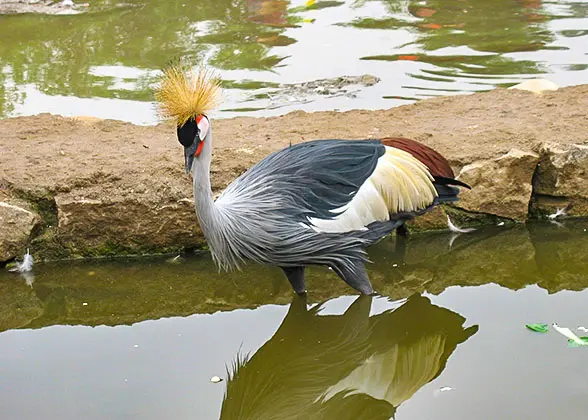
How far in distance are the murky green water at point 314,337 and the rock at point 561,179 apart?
0.48ft

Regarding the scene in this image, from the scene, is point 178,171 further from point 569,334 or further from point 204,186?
point 569,334

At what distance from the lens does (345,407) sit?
14.5 feet

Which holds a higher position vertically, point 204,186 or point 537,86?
point 204,186

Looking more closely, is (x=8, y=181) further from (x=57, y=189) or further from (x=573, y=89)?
(x=573, y=89)

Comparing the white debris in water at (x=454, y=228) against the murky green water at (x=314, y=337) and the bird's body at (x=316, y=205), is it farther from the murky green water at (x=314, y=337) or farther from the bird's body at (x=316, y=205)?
the bird's body at (x=316, y=205)

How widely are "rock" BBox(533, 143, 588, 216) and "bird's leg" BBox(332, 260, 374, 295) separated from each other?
1.53 meters

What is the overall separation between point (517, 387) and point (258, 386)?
1.20 metres

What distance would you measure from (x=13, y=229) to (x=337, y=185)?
1.96 meters

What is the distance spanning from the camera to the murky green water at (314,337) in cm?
439

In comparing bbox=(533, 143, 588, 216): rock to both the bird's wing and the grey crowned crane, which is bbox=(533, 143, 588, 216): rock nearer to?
the grey crowned crane

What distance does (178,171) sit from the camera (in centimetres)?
597

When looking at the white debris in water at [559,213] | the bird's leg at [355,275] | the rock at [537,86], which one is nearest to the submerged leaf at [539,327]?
the bird's leg at [355,275]

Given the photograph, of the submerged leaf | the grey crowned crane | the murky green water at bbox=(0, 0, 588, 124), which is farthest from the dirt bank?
the murky green water at bbox=(0, 0, 588, 124)

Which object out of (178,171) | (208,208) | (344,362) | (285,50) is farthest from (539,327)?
(285,50)
